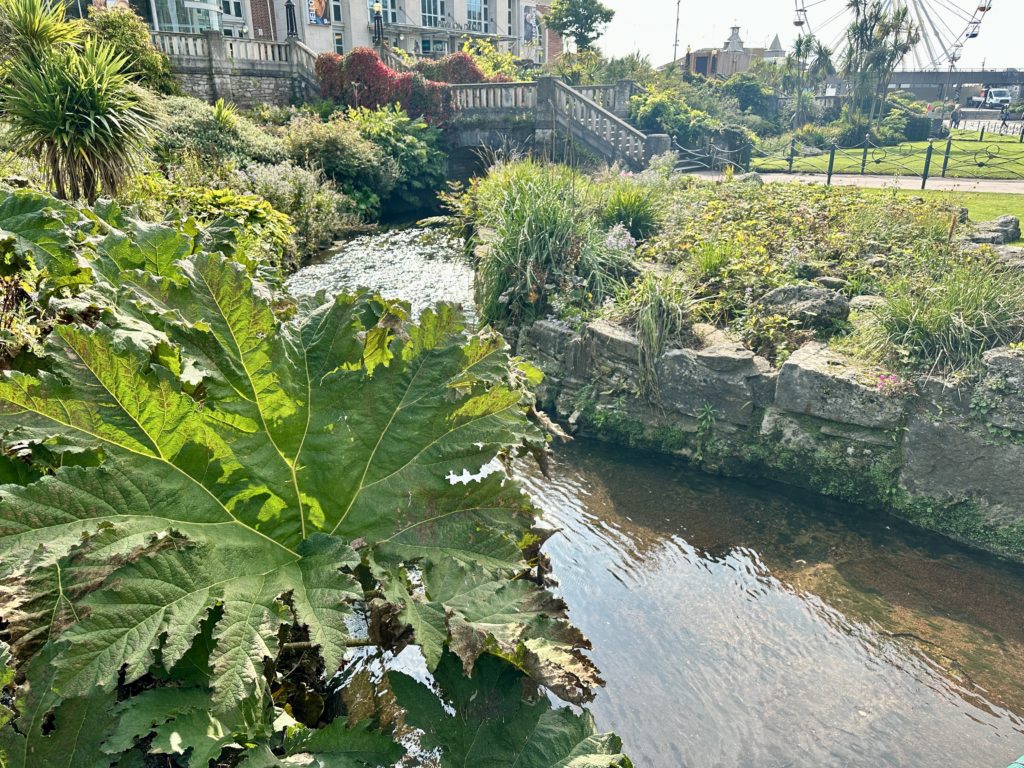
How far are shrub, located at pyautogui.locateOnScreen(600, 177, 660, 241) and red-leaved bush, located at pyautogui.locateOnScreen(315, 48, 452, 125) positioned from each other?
1363cm

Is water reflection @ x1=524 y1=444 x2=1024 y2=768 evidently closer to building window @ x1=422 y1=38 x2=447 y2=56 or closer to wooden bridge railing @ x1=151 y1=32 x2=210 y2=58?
wooden bridge railing @ x1=151 y1=32 x2=210 y2=58

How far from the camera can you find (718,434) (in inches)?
232

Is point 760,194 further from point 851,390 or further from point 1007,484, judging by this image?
point 1007,484

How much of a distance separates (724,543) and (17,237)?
14.4 ft

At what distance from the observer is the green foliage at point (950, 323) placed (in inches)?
203

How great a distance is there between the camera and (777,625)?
13.1 feet

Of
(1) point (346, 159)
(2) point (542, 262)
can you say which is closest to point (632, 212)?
(2) point (542, 262)

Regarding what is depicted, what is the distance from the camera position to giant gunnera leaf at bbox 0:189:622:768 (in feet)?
3.35

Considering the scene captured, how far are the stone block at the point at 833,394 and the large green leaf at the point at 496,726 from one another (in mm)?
4883

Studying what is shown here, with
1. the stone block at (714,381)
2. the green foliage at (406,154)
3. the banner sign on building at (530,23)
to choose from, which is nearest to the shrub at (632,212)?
the stone block at (714,381)

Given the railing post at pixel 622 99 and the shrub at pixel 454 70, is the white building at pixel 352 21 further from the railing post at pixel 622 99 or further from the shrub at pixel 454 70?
the railing post at pixel 622 99

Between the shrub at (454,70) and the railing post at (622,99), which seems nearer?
the railing post at (622,99)

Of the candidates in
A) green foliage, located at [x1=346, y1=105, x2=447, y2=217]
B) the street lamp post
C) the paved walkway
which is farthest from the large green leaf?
the street lamp post

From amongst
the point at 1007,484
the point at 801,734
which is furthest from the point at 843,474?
the point at 801,734
